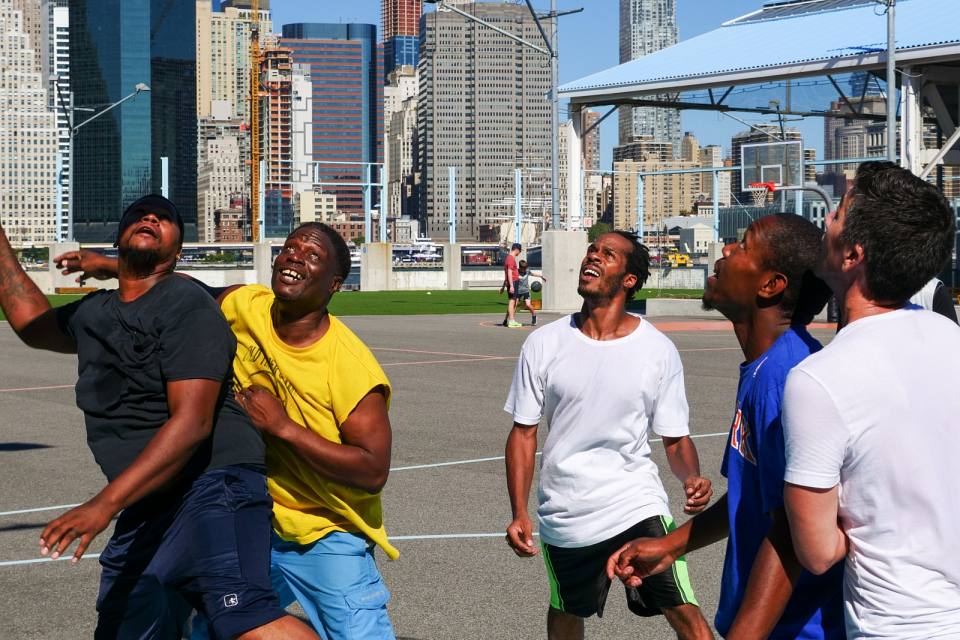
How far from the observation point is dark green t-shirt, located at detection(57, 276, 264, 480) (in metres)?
4.09

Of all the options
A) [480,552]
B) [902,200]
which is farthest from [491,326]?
[902,200]

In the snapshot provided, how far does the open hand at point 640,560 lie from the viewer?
354 centimetres

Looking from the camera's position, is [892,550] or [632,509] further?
[632,509]

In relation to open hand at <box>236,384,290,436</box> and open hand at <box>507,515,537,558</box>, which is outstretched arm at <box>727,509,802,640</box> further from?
open hand at <box>507,515,537,558</box>

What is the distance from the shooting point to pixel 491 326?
31.0 meters

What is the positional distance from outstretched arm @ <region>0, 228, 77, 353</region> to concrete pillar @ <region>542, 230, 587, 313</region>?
32698mm

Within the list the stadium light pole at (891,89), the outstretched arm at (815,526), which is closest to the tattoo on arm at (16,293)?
the outstretched arm at (815,526)

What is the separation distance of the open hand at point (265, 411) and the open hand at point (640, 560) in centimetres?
114

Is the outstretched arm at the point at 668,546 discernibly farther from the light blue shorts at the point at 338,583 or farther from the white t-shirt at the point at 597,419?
the white t-shirt at the point at 597,419

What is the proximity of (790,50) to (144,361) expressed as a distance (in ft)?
108

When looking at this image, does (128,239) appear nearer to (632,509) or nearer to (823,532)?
(632,509)

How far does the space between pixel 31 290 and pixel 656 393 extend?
89.7 inches

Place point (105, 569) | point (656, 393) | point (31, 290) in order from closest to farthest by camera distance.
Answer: point (105, 569)
point (31, 290)
point (656, 393)

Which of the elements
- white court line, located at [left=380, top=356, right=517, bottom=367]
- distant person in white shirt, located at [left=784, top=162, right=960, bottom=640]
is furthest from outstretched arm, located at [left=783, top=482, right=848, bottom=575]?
white court line, located at [left=380, top=356, right=517, bottom=367]
